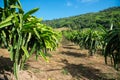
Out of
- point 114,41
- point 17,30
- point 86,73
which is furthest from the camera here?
point 86,73

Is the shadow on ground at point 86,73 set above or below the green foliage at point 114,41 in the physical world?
below

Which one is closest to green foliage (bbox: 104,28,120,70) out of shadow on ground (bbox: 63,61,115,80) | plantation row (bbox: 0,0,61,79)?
shadow on ground (bbox: 63,61,115,80)

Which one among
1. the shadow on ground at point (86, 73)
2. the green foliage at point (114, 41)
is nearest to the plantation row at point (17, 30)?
the green foliage at point (114, 41)

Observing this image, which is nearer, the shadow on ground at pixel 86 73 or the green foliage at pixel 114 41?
the green foliage at pixel 114 41

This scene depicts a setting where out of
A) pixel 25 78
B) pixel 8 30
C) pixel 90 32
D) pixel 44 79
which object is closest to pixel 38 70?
pixel 44 79

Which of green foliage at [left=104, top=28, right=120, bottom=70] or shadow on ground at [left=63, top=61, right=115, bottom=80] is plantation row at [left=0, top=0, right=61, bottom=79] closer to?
green foliage at [left=104, top=28, right=120, bottom=70]

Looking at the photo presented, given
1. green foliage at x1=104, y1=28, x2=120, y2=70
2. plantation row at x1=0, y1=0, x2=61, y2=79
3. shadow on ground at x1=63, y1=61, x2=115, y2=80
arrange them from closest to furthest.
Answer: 1. plantation row at x1=0, y1=0, x2=61, y2=79
2. green foliage at x1=104, y1=28, x2=120, y2=70
3. shadow on ground at x1=63, y1=61, x2=115, y2=80

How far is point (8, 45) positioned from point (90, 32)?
1243 centimetres

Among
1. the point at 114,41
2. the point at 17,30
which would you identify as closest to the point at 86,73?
the point at 114,41

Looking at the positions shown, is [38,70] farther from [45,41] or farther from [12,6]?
[12,6]

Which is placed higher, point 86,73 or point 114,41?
point 114,41

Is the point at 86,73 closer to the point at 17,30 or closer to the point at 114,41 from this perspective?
the point at 114,41

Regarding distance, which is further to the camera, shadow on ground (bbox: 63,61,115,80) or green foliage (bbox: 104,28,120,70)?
shadow on ground (bbox: 63,61,115,80)

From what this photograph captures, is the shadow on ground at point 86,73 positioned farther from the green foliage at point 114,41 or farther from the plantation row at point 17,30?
the plantation row at point 17,30
